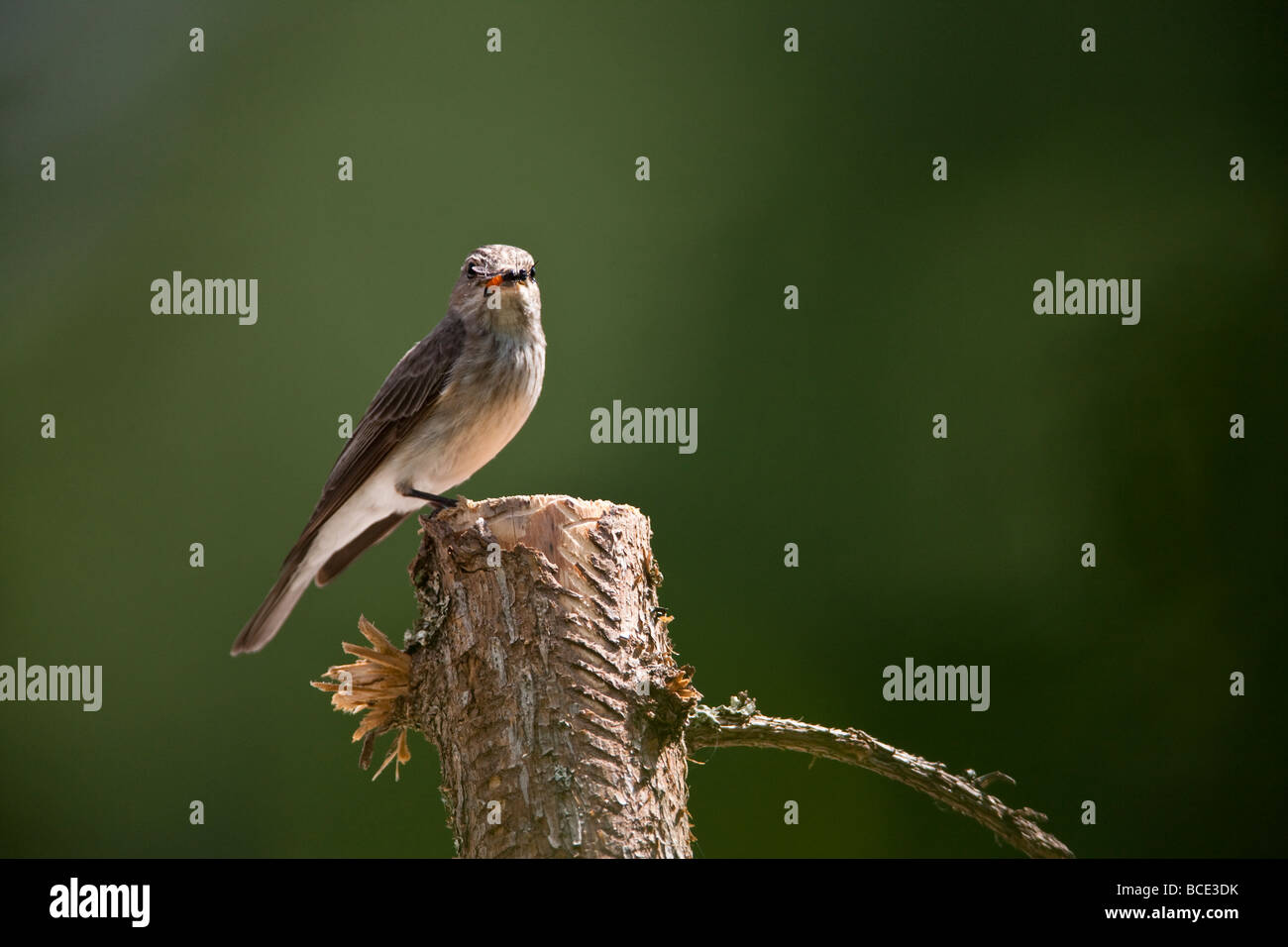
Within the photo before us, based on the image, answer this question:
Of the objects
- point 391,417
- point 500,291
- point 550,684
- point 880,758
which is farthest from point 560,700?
point 500,291

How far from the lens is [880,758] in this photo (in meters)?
3.22

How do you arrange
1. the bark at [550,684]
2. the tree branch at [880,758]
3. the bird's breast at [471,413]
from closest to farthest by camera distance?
1. the bark at [550,684]
2. the tree branch at [880,758]
3. the bird's breast at [471,413]

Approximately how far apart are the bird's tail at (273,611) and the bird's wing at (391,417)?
70 mm

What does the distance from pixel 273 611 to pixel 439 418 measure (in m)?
1.01

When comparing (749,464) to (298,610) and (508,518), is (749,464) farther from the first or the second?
(508,518)

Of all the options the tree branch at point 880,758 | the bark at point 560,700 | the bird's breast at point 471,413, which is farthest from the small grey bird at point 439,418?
the tree branch at point 880,758

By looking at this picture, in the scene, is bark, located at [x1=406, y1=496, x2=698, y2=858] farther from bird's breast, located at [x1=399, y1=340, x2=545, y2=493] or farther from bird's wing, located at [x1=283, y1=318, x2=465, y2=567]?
bird's wing, located at [x1=283, y1=318, x2=465, y2=567]

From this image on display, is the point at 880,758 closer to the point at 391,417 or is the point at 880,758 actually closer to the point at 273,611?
the point at 391,417

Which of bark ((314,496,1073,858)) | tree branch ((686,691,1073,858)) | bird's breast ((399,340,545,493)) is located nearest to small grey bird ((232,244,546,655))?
bird's breast ((399,340,545,493))

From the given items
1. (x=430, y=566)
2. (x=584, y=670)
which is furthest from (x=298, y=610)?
(x=584, y=670)

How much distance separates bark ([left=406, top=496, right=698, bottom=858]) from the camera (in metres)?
2.89

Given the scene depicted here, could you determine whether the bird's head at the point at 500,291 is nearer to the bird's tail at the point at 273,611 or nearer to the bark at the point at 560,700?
the bird's tail at the point at 273,611

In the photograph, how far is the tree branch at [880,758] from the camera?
3.14m

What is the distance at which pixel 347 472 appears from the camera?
471cm
